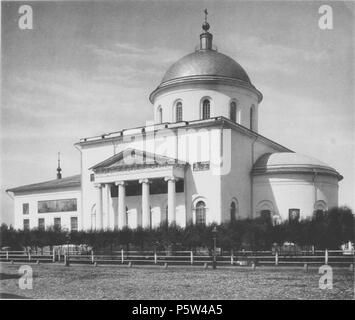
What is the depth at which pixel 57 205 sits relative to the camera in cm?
4222

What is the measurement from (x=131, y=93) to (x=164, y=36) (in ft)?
18.5

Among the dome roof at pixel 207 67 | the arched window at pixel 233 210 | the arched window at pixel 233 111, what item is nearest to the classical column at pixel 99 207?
the arched window at pixel 233 210

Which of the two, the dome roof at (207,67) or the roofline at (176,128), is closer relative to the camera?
the roofline at (176,128)

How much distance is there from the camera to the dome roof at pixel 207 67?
37.3 m

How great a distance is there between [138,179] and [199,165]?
14.0ft

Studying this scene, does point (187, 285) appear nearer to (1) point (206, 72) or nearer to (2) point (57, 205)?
(1) point (206, 72)

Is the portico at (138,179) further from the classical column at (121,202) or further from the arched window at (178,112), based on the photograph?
the arched window at (178,112)

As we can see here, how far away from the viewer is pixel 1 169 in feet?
60.6

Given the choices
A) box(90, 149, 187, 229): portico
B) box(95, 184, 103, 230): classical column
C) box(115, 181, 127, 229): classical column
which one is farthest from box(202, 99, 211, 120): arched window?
box(95, 184, 103, 230): classical column

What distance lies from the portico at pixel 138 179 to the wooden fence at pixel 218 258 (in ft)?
11.4

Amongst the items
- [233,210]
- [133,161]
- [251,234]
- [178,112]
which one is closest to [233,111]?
[178,112]

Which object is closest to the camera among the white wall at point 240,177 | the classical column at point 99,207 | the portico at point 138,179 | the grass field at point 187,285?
the grass field at point 187,285

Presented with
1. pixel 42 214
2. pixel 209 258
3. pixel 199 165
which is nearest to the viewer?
pixel 209 258
